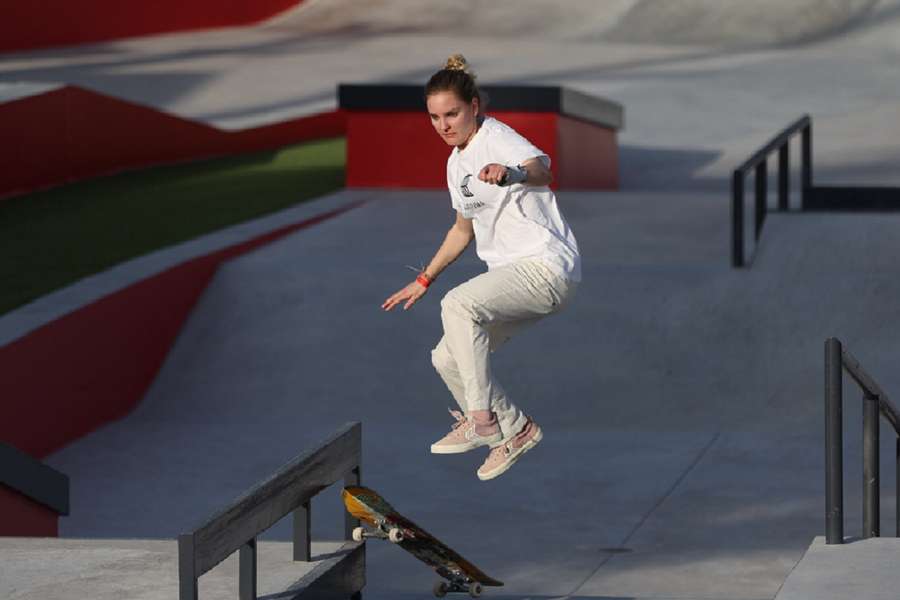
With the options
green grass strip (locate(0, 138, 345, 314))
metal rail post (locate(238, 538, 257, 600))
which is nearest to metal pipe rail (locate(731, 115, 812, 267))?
green grass strip (locate(0, 138, 345, 314))

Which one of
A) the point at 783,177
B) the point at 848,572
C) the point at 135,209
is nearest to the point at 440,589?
the point at 848,572

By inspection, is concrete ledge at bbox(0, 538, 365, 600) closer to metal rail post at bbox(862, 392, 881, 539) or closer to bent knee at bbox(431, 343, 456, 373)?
bent knee at bbox(431, 343, 456, 373)

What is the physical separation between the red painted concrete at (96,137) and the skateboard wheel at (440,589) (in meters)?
12.3

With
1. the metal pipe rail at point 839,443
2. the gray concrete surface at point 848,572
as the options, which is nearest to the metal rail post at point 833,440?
the metal pipe rail at point 839,443

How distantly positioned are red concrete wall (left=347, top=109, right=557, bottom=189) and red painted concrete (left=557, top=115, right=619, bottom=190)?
13.0 inches

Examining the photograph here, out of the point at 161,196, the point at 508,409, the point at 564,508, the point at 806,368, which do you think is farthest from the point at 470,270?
the point at 508,409

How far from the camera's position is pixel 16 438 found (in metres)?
13.3

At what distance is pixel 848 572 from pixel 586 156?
43.6 feet

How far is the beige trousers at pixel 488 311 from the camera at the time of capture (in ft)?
25.9

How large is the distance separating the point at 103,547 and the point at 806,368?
787cm

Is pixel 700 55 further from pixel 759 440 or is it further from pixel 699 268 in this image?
pixel 759 440

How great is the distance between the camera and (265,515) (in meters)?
7.19

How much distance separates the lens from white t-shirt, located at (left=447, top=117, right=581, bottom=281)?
7.78 meters

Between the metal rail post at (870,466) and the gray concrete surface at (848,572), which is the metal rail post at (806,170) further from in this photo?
the gray concrete surface at (848,572)
